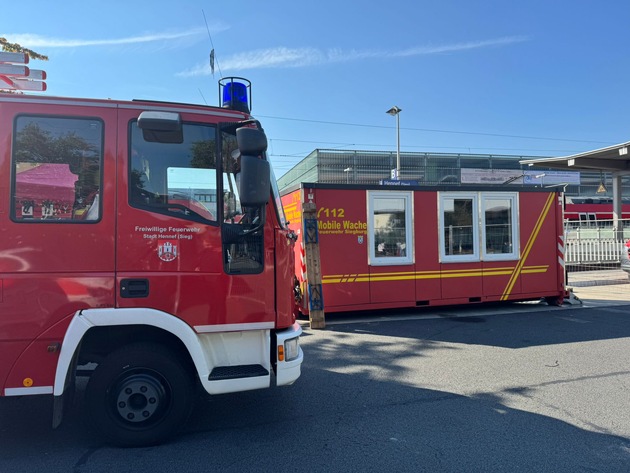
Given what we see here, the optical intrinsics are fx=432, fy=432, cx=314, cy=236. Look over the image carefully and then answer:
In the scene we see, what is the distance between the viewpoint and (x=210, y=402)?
4.65m

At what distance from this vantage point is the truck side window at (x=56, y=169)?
338 centimetres

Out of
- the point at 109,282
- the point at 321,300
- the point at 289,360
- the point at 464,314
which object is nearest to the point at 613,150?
the point at 464,314

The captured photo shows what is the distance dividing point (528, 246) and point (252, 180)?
8.63 m

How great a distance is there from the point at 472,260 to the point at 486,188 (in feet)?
5.50

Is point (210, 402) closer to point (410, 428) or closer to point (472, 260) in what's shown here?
point (410, 428)

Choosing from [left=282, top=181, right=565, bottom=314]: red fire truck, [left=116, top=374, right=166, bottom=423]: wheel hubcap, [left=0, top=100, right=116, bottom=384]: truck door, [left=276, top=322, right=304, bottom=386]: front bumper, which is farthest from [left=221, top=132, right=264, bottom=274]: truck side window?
[left=282, top=181, right=565, bottom=314]: red fire truck

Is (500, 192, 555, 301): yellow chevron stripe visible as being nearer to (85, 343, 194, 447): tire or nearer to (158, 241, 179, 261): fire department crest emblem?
(85, 343, 194, 447): tire

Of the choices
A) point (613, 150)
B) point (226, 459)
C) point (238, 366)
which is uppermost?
point (613, 150)

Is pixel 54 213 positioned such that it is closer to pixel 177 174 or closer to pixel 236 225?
pixel 177 174

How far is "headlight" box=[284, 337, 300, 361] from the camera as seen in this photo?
3.80 metres

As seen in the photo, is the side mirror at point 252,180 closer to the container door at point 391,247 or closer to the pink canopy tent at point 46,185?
the pink canopy tent at point 46,185

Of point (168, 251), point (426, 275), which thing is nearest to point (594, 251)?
point (426, 275)

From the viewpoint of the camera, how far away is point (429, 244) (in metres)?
9.38

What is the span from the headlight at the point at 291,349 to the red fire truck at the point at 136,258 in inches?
0.6
